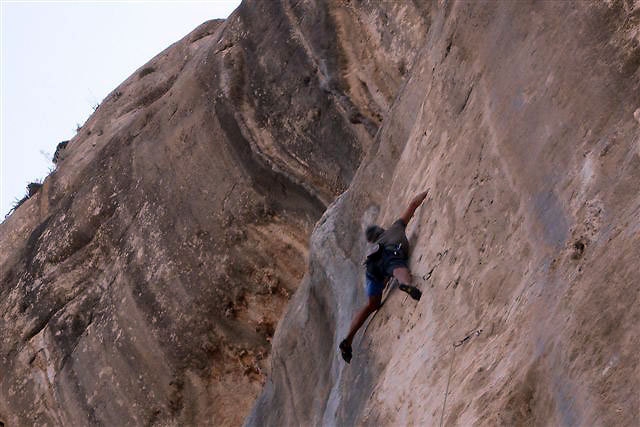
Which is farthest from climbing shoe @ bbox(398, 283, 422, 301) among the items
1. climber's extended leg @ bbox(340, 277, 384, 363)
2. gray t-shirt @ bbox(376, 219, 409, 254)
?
climber's extended leg @ bbox(340, 277, 384, 363)

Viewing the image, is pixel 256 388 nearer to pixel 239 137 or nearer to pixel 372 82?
pixel 239 137

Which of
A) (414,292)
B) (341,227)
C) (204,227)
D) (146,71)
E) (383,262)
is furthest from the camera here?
(146,71)

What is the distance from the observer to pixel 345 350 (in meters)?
8.88

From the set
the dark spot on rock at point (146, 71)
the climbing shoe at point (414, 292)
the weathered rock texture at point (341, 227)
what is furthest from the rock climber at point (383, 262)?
the dark spot on rock at point (146, 71)

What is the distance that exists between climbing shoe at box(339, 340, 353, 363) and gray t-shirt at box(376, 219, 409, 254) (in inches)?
33.2

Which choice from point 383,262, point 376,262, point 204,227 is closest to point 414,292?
point 383,262

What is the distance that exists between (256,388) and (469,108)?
286 inches

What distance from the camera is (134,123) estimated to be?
52.1 feet

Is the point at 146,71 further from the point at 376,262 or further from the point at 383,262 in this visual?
the point at 383,262

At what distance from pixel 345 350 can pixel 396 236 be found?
39.0 inches

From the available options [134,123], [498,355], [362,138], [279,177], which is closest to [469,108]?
[498,355]

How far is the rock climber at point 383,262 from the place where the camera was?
27.9 feet

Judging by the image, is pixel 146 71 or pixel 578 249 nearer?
pixel 578 249

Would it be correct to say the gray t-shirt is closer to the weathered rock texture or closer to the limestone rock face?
the weathered rock texture
